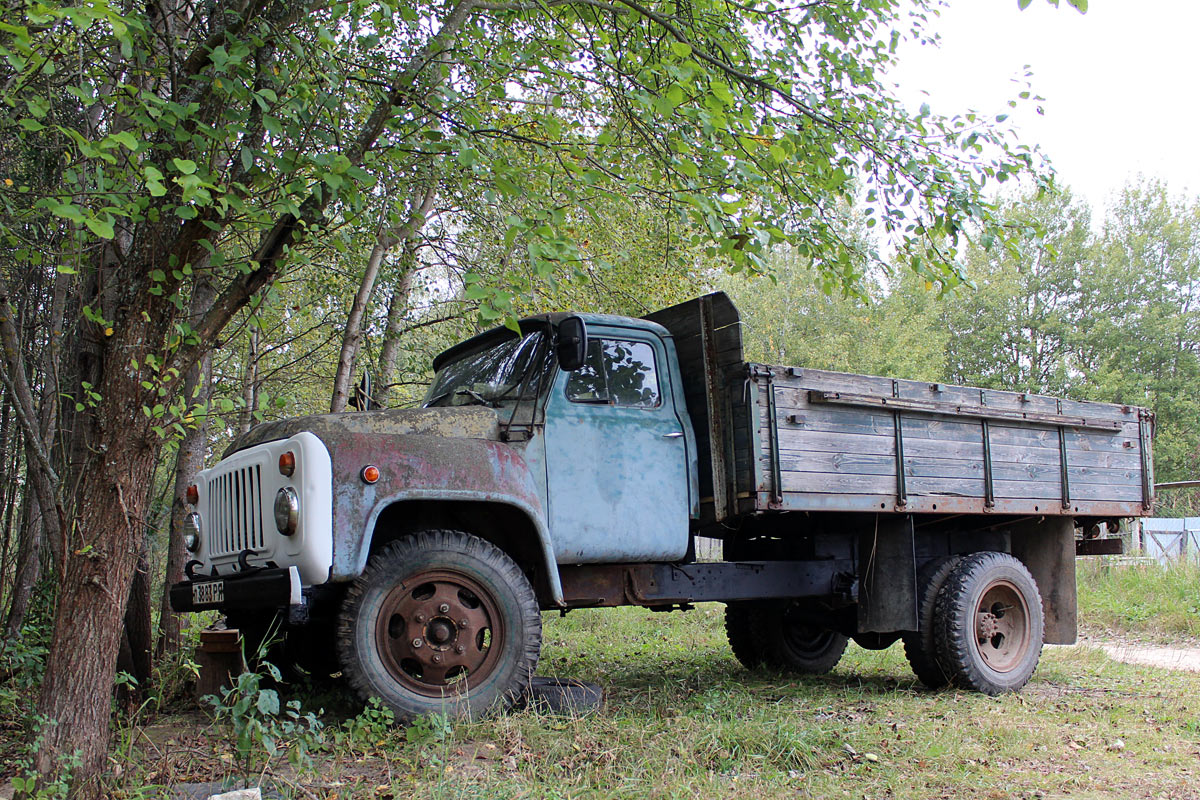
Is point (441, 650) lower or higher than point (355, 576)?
lower

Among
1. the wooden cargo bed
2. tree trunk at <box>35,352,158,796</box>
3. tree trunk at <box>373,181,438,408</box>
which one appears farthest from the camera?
tree trunk at <box>373,181,438,408</box>

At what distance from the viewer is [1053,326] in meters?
35.8

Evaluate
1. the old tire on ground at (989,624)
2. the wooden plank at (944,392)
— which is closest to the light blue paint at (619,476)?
the wooden plank at (944,392)

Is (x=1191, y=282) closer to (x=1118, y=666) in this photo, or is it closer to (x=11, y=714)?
(x=1118, y=666)

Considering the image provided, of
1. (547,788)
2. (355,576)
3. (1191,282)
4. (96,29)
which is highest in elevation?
(1191,282)

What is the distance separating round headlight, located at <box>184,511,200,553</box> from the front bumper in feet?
0.93

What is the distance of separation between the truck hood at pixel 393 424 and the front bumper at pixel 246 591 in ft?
2.34

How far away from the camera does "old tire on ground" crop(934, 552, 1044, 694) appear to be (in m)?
6.58

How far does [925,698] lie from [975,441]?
5.96 ft

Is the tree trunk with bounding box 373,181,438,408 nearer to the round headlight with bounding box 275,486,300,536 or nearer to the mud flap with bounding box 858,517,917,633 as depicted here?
the mud flap with bounding box 858,517,917,633

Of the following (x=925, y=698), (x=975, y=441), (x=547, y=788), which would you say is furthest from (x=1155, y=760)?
(x=547, y=788)

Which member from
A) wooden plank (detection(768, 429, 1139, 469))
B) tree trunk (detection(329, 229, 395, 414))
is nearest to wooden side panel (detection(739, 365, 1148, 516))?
wooden plank (detection(768, 429, 1139, 469))

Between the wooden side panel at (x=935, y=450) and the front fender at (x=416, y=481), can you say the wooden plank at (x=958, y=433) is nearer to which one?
the wooden side panel at (x=935, y=450)

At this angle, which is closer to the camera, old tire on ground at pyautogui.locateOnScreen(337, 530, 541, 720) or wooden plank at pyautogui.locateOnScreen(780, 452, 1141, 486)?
old tire on ground at pyautogui.locateOnScreen(337, 530, 541, 720)
